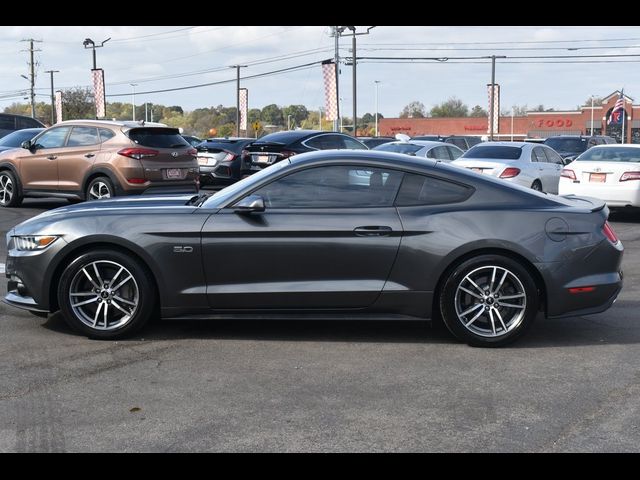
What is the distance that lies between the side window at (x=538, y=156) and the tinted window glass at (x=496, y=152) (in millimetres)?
413

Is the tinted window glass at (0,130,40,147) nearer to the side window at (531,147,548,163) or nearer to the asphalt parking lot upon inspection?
the side window at (531,147,548,163)

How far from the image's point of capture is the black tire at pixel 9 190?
50.9ft

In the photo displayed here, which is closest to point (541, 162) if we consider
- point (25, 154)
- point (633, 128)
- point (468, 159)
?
point (468, 159)

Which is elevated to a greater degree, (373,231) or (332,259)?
(373,231)

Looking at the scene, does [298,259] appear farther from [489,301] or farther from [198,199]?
[489,301]

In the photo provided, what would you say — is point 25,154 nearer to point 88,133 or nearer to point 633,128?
point 88,133

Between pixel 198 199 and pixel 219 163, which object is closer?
pixel 198 199

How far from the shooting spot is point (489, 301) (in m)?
6.21

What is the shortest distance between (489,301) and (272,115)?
115683 millimetres

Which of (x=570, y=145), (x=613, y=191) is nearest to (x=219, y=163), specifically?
(x=613, y=191)

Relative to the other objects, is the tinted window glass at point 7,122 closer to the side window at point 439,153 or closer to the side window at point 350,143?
the side window at point 350,143

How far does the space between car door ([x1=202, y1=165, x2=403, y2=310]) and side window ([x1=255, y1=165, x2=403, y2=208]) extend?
0.14m

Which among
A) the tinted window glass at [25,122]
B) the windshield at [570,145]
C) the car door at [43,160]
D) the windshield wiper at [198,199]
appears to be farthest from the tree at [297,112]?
the windshield wiper at [198,199]

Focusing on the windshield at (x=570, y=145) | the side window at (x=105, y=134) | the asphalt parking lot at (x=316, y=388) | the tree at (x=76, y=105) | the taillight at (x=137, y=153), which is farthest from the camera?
the tree at (x=76, y=105)
